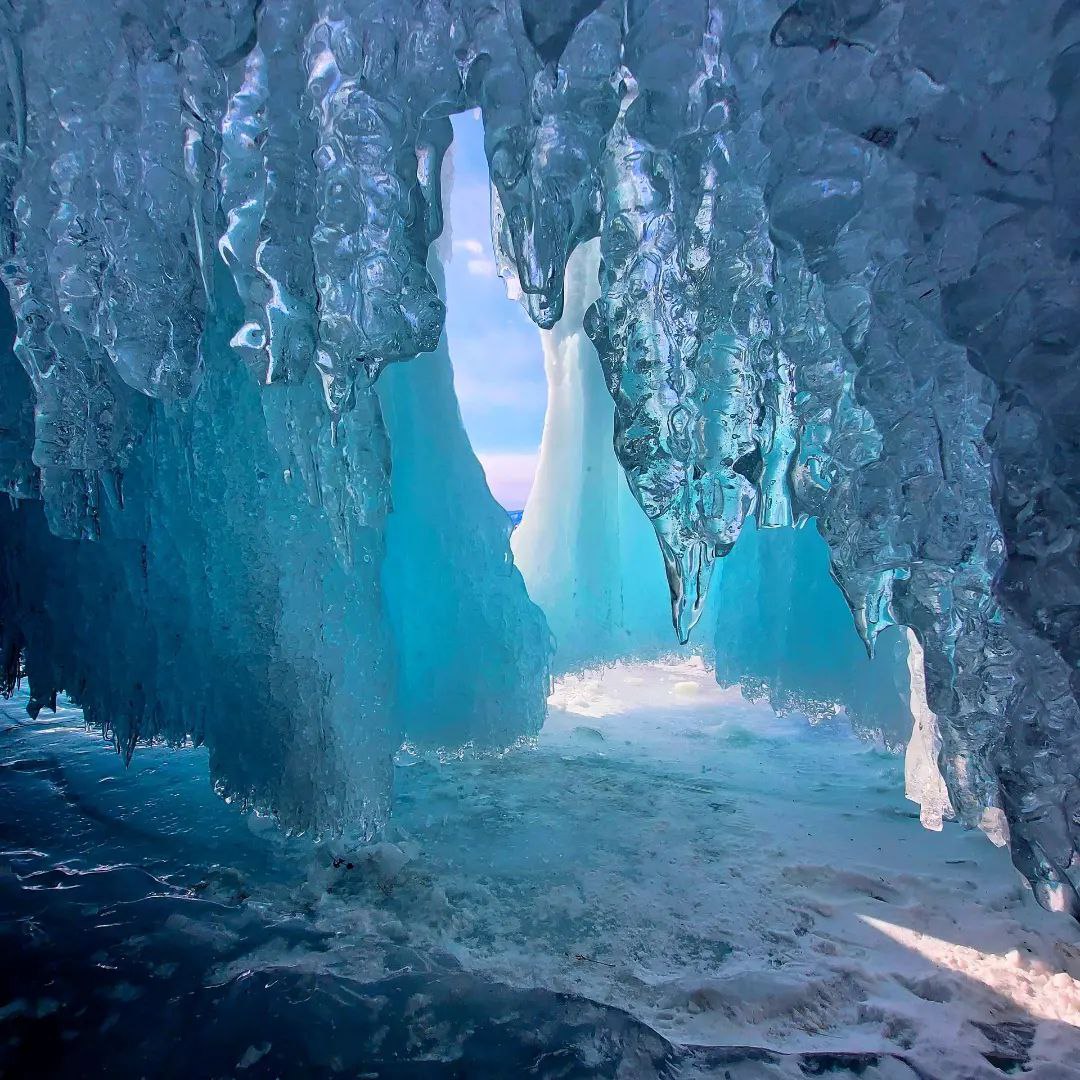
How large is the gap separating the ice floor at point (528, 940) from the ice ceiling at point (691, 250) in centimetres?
70

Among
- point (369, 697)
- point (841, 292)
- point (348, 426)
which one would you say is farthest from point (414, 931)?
point (841, 292)

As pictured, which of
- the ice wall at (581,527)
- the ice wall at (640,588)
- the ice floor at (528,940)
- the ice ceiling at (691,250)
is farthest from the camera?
the ice wall at (581,527)

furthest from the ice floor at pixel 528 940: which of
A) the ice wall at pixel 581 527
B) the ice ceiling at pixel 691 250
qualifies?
the ice wall at pixel 581 527

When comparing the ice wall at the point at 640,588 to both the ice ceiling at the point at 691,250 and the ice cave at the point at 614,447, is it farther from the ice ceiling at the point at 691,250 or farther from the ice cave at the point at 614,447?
the ice ceiling at the point at 691,250

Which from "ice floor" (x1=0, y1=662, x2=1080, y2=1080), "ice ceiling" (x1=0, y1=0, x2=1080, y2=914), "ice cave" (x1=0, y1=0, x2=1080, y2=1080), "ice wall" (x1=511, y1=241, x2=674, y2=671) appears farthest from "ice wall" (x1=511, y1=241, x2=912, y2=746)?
"ice ceiling" (x1=0, y1=0, x2=1080, y2=914)

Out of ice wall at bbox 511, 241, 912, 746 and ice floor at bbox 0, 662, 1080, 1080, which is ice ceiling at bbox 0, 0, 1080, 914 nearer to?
ice floor at bbox 0, 662, 1080, 1080

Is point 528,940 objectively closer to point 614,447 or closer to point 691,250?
point 614,447

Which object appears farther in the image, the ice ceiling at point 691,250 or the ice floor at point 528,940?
the ice floor at point 528,940

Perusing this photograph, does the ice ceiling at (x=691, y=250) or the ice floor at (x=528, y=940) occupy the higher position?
the ice ceiling at (x=691, y=250)

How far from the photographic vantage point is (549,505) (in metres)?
7.75

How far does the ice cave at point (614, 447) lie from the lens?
135 centimetres

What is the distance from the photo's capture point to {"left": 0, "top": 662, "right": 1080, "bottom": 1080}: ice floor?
5.90 ft

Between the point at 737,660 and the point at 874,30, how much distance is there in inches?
191

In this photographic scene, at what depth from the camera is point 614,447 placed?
232 cm
